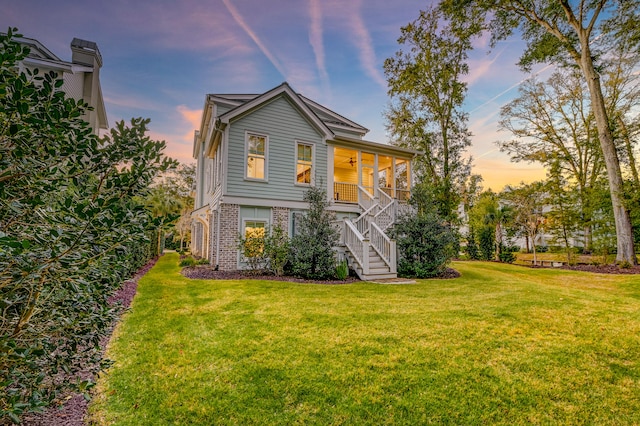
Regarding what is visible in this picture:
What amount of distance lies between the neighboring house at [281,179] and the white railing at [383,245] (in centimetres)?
4

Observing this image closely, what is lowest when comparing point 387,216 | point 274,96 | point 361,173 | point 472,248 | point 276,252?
point 472,248

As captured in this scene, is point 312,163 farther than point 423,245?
Yes

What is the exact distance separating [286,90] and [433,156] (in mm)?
10695

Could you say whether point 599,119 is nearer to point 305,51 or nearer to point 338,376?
point 305,51

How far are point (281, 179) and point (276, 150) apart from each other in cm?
120

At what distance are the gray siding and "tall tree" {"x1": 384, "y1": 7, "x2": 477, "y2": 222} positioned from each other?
8171 millimetres

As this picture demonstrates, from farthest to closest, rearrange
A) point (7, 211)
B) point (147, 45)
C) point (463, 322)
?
1. point (147, 45)
2. point (463, 322)
3. point (7, 211)

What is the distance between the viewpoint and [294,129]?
12.4m

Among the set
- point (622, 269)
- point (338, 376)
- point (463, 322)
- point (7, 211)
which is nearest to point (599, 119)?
point (622, 269)

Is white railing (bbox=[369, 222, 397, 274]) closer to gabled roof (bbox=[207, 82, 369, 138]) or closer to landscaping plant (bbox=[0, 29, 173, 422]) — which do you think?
gabled roof (bbox=[207, 82, 369, 138])

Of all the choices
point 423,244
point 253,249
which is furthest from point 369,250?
point 253,249

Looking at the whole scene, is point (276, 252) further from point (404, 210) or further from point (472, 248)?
point (472, 248)

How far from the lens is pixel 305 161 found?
12.7 m

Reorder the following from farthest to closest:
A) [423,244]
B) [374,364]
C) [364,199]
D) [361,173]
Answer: [361,173] < [364,199] < [423,244] < [374,364]
